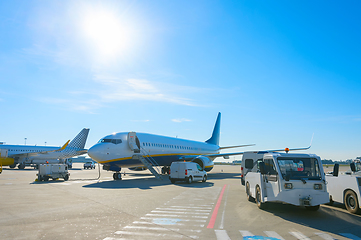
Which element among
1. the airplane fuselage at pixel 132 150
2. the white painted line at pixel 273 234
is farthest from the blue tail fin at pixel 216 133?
the white painted line at pixel 273 234

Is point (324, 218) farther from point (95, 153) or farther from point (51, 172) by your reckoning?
point (51, 172)

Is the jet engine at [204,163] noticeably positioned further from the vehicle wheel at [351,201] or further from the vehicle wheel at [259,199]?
the vehicle wheel at [351,201]

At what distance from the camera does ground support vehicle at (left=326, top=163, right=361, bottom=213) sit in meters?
9.42

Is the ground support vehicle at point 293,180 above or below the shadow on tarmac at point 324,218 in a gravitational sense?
above

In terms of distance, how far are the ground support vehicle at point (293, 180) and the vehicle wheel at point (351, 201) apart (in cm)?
123

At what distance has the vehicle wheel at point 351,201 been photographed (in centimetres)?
952

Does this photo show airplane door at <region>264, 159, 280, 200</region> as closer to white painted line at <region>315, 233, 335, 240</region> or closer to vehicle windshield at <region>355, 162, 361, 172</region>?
white painted line at <region>315, 233, 335, 240</region>

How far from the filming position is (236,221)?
27.4 feet

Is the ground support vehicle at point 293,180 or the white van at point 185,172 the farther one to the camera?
the white van at point 185,172

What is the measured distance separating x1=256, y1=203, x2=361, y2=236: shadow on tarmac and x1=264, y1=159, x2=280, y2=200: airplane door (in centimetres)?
79

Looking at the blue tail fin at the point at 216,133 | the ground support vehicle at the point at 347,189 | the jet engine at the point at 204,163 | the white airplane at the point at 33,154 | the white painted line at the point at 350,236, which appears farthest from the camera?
the blue tail fin at the point at 216,133

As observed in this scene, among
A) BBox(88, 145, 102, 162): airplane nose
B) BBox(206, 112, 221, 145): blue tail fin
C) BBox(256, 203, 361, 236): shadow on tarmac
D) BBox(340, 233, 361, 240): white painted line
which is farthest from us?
BBox(206, 112, 221, 145): blue tail fin

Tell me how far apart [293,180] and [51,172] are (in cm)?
2095

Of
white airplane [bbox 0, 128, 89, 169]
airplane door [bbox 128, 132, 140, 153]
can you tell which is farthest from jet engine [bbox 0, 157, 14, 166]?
airplane door [bbox 128, 132, 140, 153]
